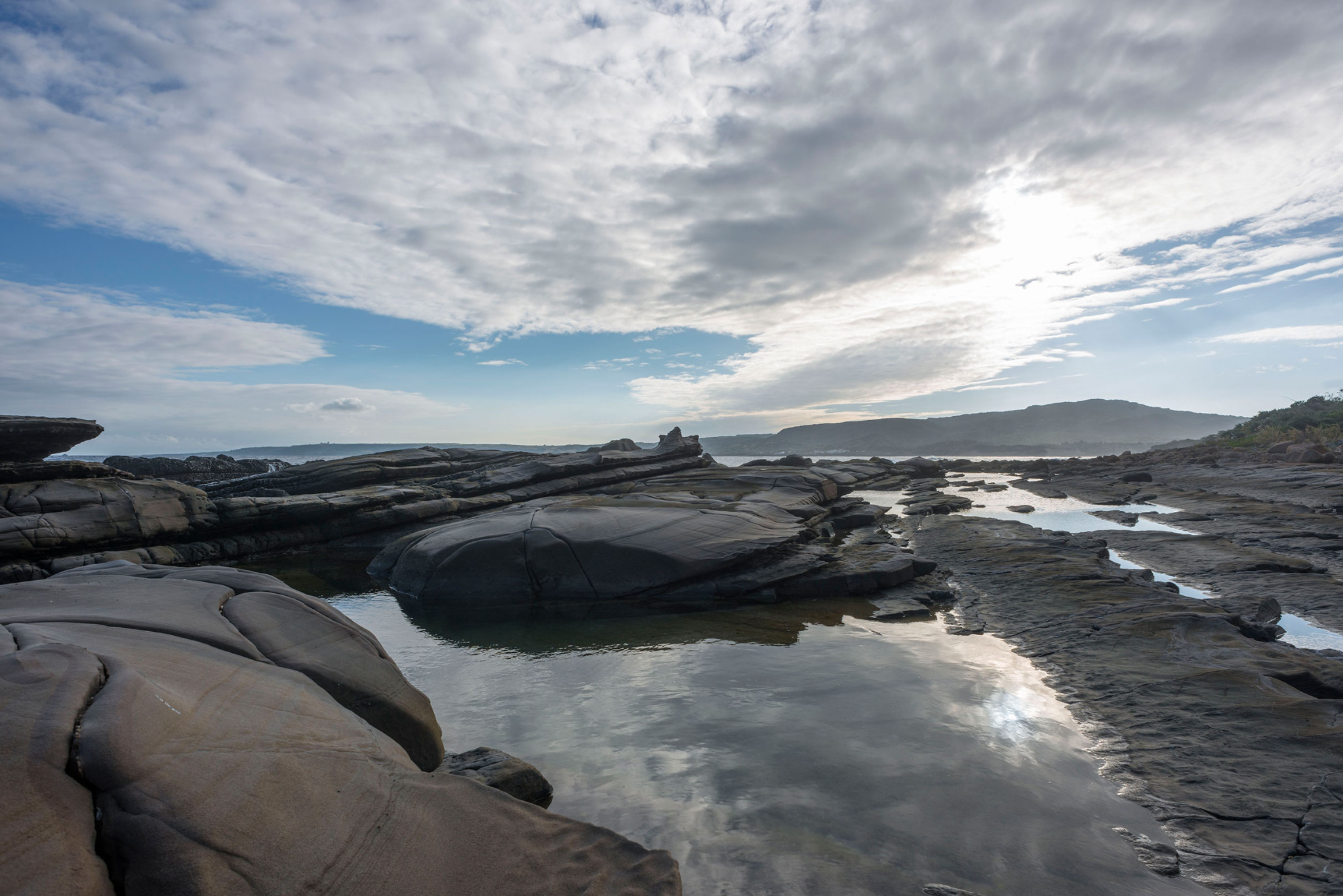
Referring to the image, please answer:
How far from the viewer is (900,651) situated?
866cm

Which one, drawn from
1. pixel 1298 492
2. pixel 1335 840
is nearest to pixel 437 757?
pixel 1335 840

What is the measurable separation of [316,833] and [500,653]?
263 inches

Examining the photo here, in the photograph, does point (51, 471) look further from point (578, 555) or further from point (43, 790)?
point (43, 790)

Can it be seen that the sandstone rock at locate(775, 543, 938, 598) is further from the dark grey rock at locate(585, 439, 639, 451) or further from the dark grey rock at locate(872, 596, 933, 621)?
the dark grey rock at locate(585, 439, 639, 451)

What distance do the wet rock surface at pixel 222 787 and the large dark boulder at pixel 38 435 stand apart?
73.9 feet

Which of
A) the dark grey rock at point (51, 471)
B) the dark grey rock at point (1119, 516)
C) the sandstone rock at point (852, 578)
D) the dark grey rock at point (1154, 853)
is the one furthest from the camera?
the dark grey rock at point (1119, 516)

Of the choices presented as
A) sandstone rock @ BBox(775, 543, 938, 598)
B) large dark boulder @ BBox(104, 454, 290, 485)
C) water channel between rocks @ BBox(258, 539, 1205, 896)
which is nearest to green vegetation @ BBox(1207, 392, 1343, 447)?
sandstone rock @ BBox(775, 543, 938, 598)

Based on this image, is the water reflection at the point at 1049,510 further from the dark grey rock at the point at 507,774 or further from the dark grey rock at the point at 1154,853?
the dark grey rock at the point at 507,774

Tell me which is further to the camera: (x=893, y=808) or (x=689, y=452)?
(x=689, y=452)

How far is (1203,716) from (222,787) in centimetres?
824

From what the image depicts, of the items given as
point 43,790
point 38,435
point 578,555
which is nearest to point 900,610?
point 578,555

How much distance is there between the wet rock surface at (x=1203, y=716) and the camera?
163 inches

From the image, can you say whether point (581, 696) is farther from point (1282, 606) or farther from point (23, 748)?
point (1282, 606)

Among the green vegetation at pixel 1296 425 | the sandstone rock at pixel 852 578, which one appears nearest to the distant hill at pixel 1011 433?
the green vegetation at pixel 1296 425
